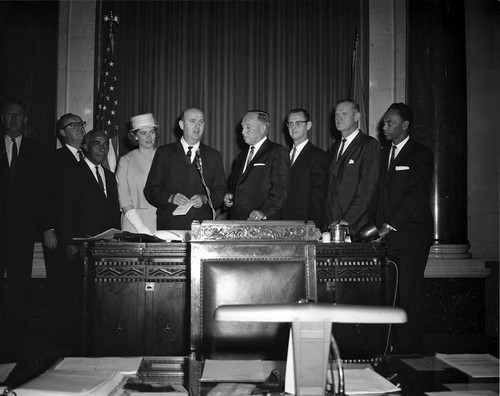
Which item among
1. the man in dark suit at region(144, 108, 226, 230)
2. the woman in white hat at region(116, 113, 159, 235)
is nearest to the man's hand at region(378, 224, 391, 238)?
the man in dark suit at region(144, 108, 226, 230)

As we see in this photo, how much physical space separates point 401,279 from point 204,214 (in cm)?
152

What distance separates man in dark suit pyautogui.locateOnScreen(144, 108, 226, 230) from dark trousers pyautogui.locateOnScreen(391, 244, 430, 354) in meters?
1.42

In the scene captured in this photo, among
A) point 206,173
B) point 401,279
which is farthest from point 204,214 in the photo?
point 401,279

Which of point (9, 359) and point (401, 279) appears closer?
Answer: point (9, 359)

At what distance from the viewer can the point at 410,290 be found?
171 inches

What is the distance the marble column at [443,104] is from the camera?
548 cm

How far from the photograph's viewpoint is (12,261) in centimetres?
468

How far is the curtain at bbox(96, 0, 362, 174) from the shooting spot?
6.43 meters

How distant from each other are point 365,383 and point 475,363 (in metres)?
0.40

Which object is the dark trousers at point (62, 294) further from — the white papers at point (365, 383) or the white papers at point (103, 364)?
the white papers at point (365, 383)

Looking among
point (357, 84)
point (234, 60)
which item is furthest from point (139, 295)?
point (234, 60)

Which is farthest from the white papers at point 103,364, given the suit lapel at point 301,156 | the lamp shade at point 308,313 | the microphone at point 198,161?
the suit lapel at point 301,156

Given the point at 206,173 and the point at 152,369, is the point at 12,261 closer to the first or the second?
the point at 206,173

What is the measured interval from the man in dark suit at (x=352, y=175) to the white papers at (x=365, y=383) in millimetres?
2753
